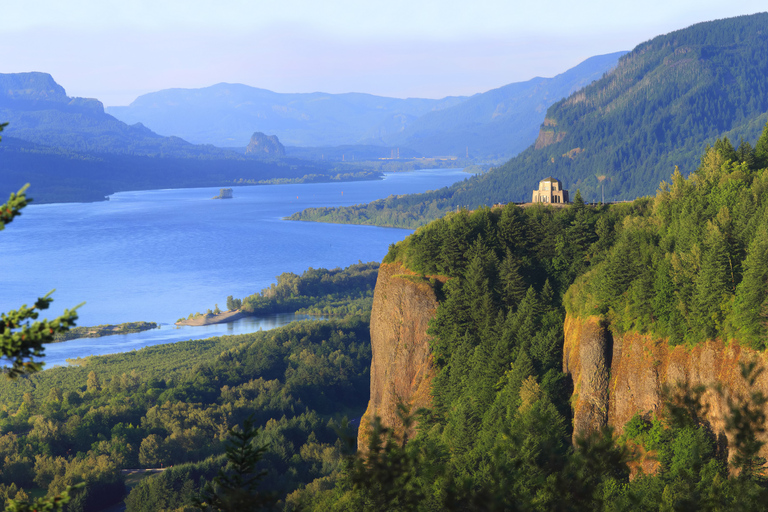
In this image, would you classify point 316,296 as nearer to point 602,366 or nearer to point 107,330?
point 107,330

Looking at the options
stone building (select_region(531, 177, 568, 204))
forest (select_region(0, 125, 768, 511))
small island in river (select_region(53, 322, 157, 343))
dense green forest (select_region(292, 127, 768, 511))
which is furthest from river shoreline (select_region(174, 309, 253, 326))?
stone building (select_region(531, 177, 568, 204))

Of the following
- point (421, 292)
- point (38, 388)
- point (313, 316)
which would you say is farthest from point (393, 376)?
point (313, 316)

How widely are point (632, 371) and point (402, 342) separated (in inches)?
685

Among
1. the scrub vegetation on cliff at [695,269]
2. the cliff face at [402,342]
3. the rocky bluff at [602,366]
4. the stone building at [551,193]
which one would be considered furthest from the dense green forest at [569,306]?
the stone building at [551,193]

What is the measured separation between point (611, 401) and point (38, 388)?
6854 centimetres

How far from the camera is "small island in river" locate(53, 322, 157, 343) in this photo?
113938mm

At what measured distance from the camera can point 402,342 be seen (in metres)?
47.6

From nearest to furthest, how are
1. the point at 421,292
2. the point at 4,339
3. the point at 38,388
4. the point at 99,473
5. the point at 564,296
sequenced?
the point at 4,339 → the point at 564,296 → the point at 421,292 → the point at 99,473 → the point at 38,388

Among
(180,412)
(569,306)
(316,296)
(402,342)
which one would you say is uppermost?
(569,306)

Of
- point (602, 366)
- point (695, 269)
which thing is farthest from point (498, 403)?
point (695, 269)

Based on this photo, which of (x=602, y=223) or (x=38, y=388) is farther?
(x=38, y=388)

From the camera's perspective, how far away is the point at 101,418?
6581 cm

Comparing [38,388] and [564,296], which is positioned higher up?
[564,296]

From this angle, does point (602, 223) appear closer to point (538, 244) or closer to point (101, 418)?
point (538, 244)
